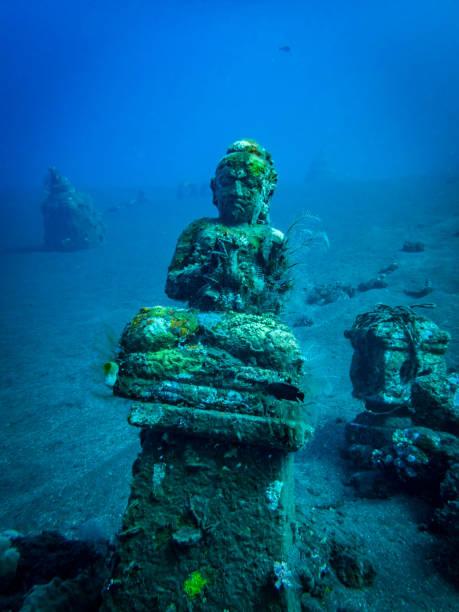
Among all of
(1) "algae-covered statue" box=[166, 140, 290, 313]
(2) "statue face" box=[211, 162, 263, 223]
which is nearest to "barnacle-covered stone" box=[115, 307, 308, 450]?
(1) "algae-covered statue" box=[166, 140, 290, 313]

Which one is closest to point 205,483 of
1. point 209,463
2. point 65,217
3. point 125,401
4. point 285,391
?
point 209,463

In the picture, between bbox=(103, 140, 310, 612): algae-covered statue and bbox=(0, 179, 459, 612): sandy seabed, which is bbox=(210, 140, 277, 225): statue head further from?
bbox=(103, 140, 310, 612): algae-covered statue

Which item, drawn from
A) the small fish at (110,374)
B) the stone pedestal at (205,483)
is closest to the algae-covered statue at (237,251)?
the stone pedestal at (205,483)

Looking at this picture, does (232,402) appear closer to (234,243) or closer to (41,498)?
(234,243)

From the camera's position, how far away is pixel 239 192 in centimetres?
358

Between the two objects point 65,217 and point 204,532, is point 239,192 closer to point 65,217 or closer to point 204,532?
point 204,532

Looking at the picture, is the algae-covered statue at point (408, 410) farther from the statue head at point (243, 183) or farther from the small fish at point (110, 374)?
the small fish at point (110, 374)

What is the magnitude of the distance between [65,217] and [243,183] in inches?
999

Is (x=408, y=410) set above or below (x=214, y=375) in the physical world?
below

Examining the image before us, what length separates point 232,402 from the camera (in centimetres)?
204

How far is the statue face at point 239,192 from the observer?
11.7ft

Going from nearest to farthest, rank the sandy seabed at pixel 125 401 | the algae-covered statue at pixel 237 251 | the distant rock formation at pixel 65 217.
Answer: the sandy seabed at pixel 125 401 → the algae-covered statue at pixel 237 251 → the distant rock formation at pixel 65 217

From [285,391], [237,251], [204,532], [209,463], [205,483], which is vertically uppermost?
[237,251]

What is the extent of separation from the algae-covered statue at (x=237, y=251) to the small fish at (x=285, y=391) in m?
1.15
